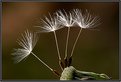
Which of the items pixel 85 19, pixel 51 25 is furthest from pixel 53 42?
pixel 85 19

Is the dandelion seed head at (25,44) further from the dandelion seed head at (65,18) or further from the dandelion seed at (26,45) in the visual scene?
the dandelion seed head at (65,18)

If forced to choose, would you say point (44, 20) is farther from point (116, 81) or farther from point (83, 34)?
point (116, 81)

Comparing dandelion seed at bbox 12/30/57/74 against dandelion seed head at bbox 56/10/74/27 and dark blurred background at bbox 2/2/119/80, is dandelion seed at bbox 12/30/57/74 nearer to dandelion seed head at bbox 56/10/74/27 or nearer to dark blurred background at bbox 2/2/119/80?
dark blurred background at bbox 2/2/119/80

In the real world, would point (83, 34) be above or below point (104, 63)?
above

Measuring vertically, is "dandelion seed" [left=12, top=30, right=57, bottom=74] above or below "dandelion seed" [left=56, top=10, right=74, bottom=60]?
below

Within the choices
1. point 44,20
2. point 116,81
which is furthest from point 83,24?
point 116,81

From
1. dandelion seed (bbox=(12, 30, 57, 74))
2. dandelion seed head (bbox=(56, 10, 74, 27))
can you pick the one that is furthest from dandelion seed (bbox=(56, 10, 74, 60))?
dandelion seed (bbox=(12, 30, 57, 74))
